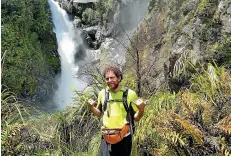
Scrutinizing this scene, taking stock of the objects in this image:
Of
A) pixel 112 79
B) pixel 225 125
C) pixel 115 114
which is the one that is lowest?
pixel 225 125

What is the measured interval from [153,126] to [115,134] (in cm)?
162

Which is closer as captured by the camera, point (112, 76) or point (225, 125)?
point (112, 76)

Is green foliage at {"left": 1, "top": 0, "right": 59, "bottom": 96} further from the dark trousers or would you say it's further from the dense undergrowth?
the dark trousers

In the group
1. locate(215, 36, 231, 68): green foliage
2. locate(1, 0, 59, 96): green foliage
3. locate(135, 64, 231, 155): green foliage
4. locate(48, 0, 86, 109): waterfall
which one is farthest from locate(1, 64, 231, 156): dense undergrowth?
locate(48, 0, 86, 109): waterfall

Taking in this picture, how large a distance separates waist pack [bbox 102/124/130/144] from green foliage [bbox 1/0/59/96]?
14150mm

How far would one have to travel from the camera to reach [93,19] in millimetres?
24578

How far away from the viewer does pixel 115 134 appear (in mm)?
3711

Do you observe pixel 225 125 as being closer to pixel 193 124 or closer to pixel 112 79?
pixel 193 124

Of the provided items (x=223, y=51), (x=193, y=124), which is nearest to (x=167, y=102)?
(x=193, y=124)

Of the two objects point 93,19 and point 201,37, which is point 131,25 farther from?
point 201,37

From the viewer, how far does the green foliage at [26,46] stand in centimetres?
1841

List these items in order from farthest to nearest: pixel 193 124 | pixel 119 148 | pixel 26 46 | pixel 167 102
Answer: pixel 26 46
pixel 167 102
pixel 193 124
pixel 119 148

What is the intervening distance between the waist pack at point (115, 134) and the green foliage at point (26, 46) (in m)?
14.1

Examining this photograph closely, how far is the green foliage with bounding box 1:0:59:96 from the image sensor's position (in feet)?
60.4
